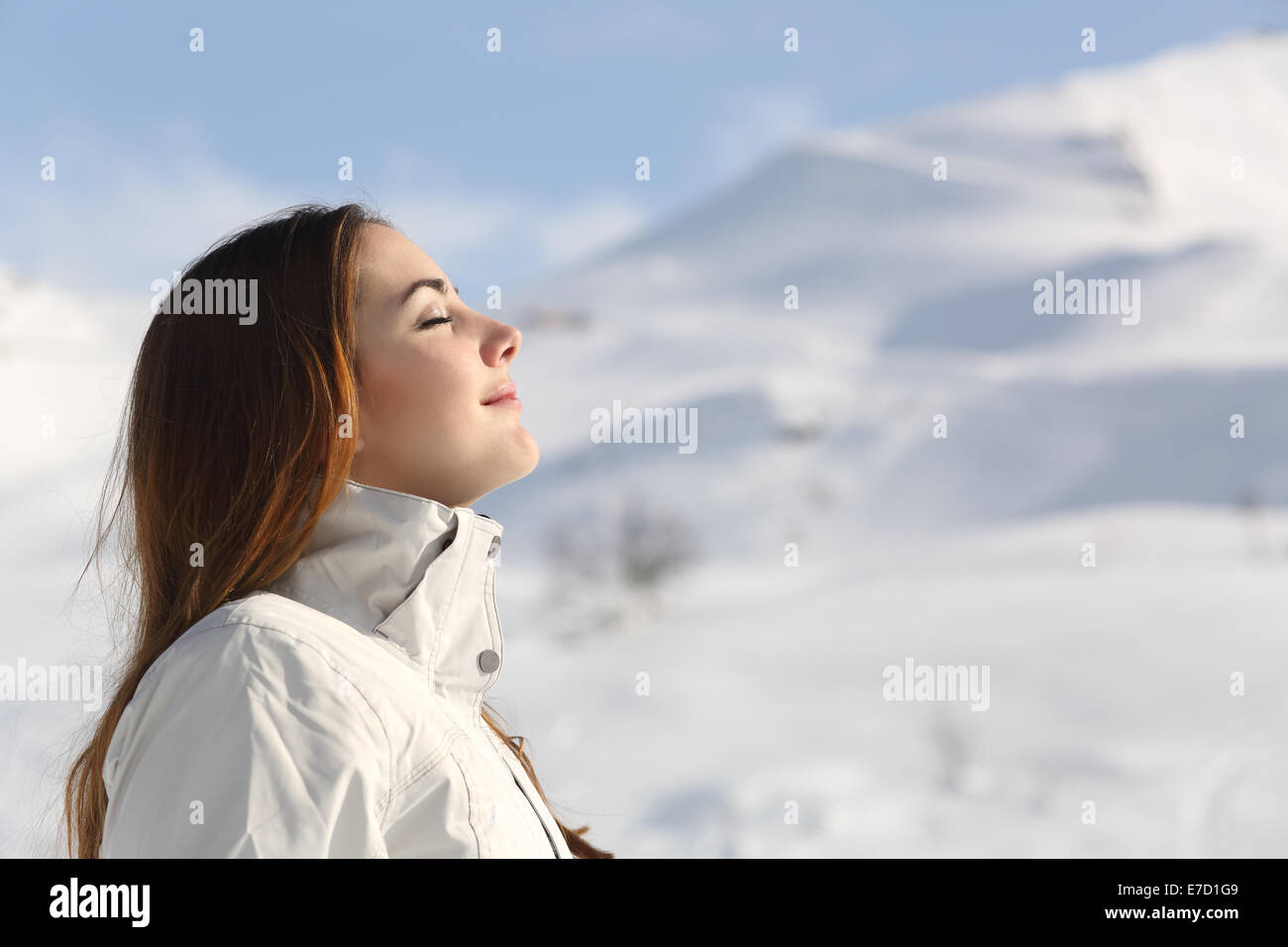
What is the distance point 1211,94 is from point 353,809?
237 ft

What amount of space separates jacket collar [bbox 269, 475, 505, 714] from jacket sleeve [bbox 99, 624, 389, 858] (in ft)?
0.56

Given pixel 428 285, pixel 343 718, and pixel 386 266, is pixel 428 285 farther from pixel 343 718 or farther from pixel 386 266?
pixel 343 718

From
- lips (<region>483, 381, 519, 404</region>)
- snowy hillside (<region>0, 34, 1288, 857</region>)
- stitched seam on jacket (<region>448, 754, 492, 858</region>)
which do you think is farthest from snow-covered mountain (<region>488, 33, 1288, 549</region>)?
stitched seam on jacket (<region>448, 754, 492, 858</region>)

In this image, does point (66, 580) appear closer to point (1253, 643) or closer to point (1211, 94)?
point (1253, 643)

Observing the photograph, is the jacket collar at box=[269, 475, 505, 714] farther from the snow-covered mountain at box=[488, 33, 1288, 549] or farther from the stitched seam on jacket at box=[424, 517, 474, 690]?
the snow-covered mountain at box=[488, 33, 1288, 549]

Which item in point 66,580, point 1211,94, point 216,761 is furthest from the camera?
point 1211,94

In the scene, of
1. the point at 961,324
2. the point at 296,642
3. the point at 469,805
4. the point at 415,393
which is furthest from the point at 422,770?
the point at 961,324

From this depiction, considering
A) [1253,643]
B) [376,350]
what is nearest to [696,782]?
[1253,643]

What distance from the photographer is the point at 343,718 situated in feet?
3.08

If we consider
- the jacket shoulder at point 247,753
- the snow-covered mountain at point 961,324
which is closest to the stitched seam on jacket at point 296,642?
the jacket shoulder at point 247,753

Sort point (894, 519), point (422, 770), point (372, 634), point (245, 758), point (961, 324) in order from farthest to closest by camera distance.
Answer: point (961, 324), point (894, 519), point (372, 634), point (422, 770), point (245, 758)

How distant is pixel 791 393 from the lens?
1018 inches

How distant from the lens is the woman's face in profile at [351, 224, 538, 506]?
48.8 inches

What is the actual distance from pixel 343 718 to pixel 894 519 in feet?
72.9
